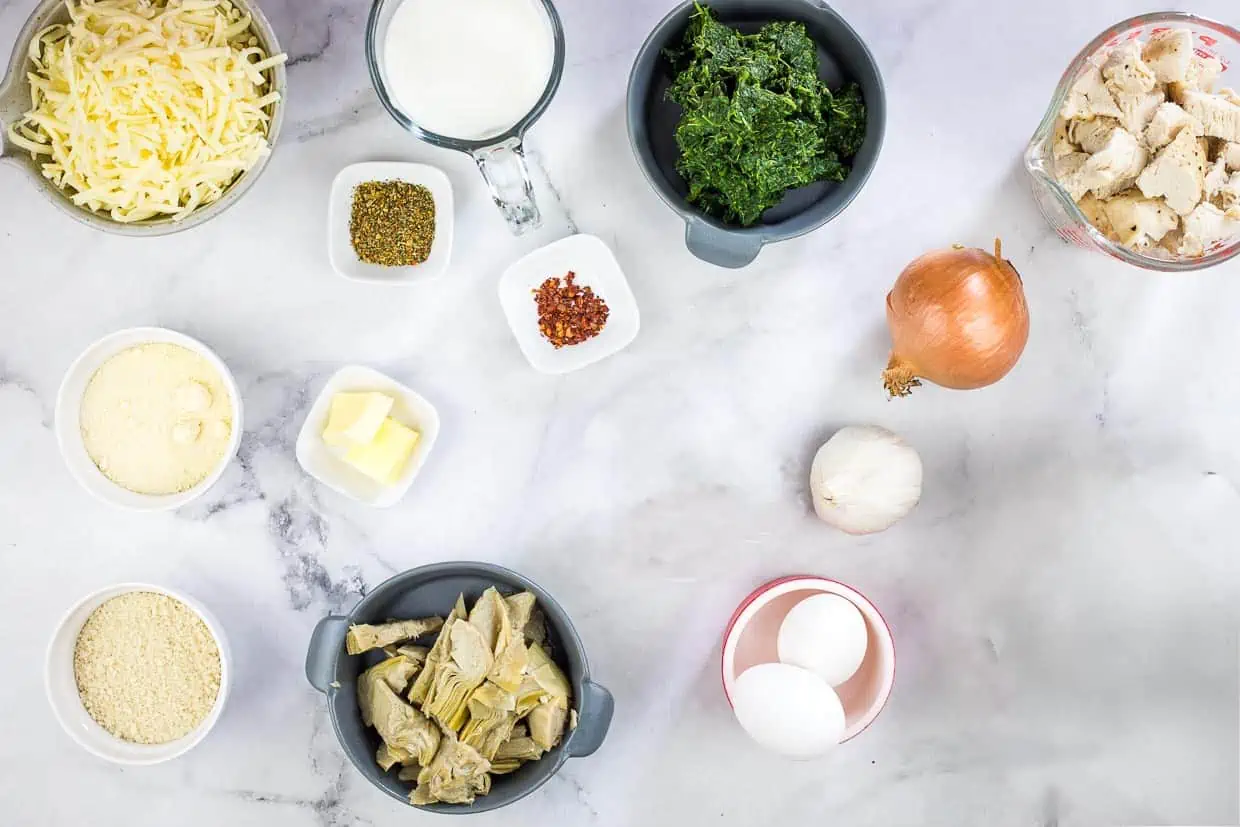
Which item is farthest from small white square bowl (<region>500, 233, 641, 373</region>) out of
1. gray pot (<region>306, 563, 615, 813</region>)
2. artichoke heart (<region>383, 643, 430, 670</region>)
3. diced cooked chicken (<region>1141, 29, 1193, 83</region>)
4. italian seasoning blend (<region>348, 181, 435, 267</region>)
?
diced cooked chicken (<region>1141, 29, 1193, 83</region>)

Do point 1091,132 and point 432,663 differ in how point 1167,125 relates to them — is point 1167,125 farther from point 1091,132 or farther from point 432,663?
point 432,663

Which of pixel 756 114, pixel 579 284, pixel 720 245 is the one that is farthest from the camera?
pixel 579 284

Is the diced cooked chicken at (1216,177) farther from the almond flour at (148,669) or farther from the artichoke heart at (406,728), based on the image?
the almond flour at (148,669)

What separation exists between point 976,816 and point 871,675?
33cm

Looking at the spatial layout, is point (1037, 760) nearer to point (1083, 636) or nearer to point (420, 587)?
point (1083, 636)

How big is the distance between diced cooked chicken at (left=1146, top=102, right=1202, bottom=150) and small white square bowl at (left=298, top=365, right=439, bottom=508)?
106cm

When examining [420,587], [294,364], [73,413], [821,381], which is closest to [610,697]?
[420,587]

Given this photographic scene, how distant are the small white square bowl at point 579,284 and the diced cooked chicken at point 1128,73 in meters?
0.73

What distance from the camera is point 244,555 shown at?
5.06ft

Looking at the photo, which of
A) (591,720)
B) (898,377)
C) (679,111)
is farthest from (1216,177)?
(591,720)

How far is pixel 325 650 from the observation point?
139cm

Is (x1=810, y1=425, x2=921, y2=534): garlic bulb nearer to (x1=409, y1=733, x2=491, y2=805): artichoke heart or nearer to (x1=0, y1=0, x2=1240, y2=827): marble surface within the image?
(x1=0, y1=0, x2=1240, y2=827): marble surface

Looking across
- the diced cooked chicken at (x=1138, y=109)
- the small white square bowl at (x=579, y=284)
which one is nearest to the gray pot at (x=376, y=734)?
the small white square bowl at (x=579, y=284)

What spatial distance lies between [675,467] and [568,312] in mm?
290
